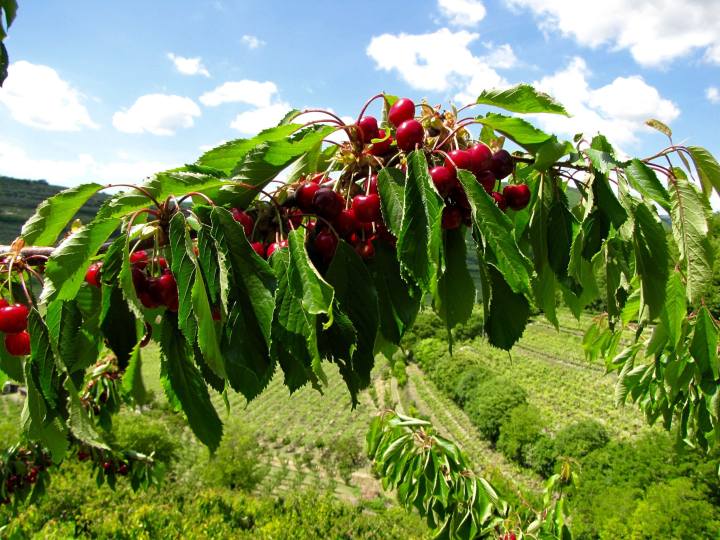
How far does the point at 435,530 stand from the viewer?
2.88 meters

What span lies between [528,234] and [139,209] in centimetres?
81

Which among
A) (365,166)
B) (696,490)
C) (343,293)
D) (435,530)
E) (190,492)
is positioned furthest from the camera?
(190,492)

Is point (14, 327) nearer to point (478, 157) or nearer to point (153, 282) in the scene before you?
point (153, 282)

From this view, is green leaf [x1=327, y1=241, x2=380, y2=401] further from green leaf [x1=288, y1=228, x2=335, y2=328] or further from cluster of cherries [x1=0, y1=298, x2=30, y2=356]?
cluster of cherries [x1=0, y1=298, x2=30, y2=356]

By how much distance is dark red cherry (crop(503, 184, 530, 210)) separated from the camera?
36.9 inches

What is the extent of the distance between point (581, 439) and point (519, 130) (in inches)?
763

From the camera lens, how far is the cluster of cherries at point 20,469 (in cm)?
409

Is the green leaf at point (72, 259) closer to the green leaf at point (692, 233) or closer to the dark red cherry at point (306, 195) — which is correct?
the dark red cherry at point (306, 195)

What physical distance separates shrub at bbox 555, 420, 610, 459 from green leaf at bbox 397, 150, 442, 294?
18.6m

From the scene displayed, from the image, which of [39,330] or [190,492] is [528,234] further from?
[190,492]

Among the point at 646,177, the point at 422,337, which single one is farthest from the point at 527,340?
the point at 646,177

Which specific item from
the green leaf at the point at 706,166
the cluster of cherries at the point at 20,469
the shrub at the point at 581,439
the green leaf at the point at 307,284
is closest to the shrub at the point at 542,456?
the shrub at the point at 581,439

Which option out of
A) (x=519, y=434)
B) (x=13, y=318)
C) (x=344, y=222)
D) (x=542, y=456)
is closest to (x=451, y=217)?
(x=344, y=222)

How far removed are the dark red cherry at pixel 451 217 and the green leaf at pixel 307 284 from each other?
277 millimetres
